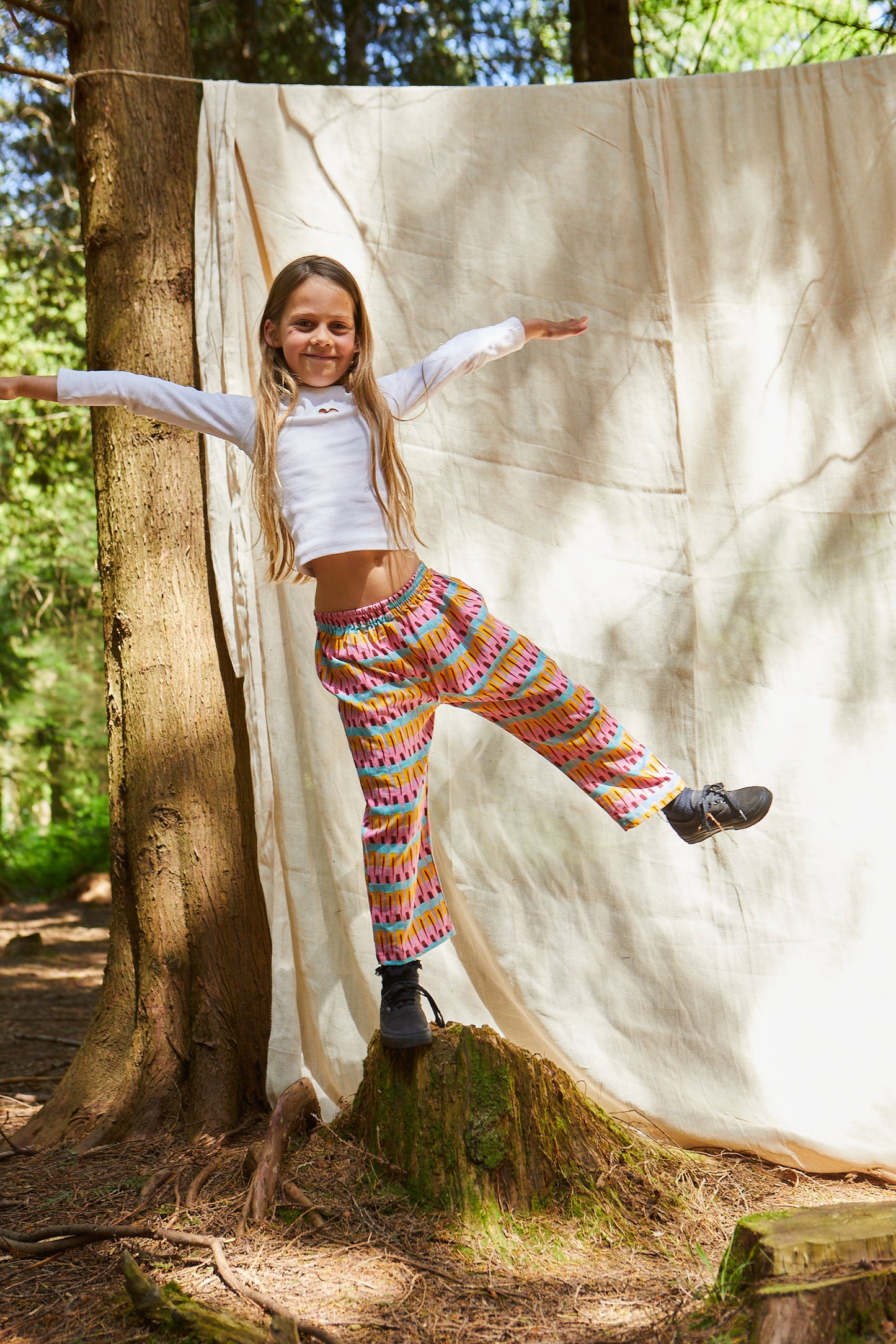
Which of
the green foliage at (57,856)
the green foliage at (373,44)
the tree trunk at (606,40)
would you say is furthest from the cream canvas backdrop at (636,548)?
the green foliage at (57,856)

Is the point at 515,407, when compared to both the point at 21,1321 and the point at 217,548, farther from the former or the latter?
the point at 21,1321

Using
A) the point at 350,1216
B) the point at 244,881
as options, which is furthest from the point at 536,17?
the point at 350,1216

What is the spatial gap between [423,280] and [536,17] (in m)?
5.19

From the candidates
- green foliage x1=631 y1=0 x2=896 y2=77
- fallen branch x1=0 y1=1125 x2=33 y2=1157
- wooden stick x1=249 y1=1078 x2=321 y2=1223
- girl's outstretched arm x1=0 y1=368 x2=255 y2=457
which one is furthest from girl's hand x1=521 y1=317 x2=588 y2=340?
green foliage x1=631 y1=0 x2=896 y2=77

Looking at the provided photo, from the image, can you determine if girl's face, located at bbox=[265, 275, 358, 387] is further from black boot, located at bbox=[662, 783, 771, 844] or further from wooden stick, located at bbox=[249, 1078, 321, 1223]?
wooden stick, located at bbox=[249, 1078, 321, 1223]

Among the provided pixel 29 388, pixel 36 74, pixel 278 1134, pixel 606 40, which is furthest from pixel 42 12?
pixel 278 1134

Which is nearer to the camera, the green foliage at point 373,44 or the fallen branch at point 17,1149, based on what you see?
the fallen branch at point 17,1149

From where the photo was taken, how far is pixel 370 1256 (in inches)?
92.8

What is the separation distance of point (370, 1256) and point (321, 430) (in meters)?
1.85

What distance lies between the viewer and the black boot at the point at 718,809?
2498 millimetres

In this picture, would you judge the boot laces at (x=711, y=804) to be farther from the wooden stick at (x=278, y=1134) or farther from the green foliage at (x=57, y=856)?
the green foliage at (x=57, y=856)

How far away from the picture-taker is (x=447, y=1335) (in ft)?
6.77

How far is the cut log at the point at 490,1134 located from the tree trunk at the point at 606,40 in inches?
171

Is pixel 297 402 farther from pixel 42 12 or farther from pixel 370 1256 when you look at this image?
pixel 370 1256
